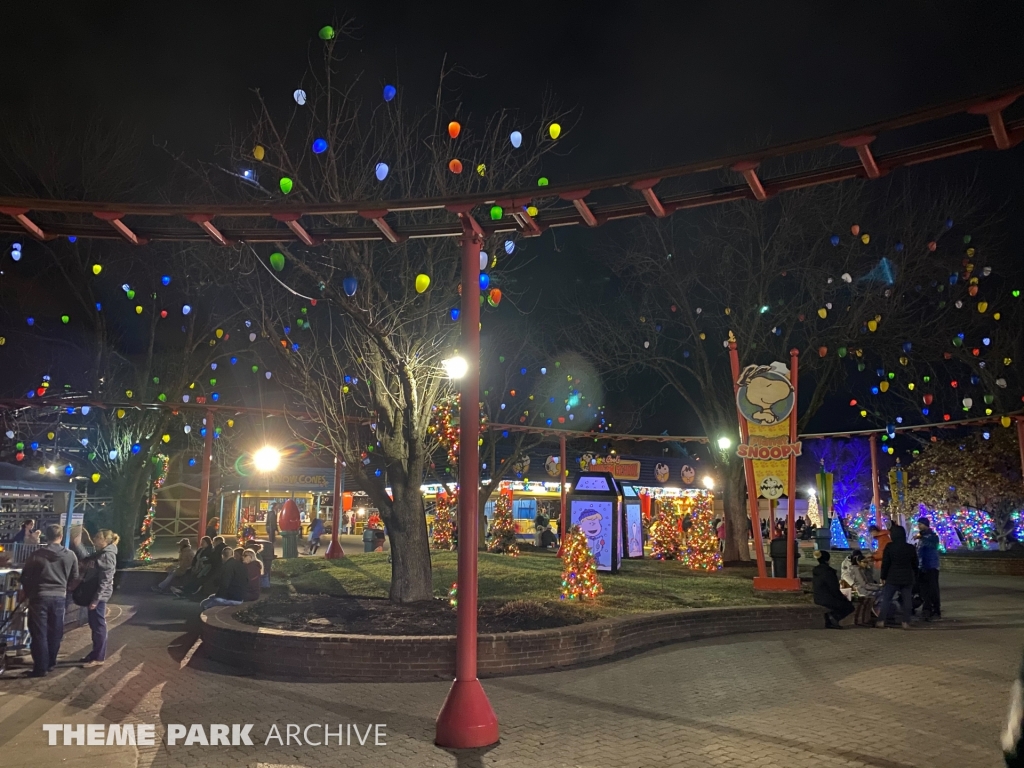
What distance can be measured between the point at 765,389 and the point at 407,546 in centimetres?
800

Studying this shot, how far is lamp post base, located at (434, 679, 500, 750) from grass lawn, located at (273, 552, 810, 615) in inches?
214

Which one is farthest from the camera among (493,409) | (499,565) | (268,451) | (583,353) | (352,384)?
(493,409)

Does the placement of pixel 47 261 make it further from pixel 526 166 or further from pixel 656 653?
pixel 656 653

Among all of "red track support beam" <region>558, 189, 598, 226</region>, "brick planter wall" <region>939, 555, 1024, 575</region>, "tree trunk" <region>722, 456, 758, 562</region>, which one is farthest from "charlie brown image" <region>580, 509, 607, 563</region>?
"red track support beam" <region>558, 189, 598, 226</region>

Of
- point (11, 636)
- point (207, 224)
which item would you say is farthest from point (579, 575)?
point (207, 224)

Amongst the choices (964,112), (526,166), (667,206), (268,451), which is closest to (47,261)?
(268,451)

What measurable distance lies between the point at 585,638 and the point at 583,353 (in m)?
14.0

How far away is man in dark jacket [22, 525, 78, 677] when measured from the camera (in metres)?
7.96

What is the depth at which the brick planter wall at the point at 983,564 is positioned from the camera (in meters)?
20.9

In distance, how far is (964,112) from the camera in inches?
163

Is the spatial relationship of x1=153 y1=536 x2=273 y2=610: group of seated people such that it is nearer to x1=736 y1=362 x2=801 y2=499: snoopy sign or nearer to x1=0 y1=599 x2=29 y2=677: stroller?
x1=0 y1=599 x2=29 y2=677: stroller

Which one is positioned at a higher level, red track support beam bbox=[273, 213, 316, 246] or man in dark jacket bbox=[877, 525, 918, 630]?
red track support beam bbox=[273, 213, 316, 246]

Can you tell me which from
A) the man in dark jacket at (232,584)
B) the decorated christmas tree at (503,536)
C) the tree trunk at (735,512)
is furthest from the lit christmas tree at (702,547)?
the man in dark jacket at (232,584)

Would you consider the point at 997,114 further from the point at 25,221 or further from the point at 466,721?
the point at 25,221
